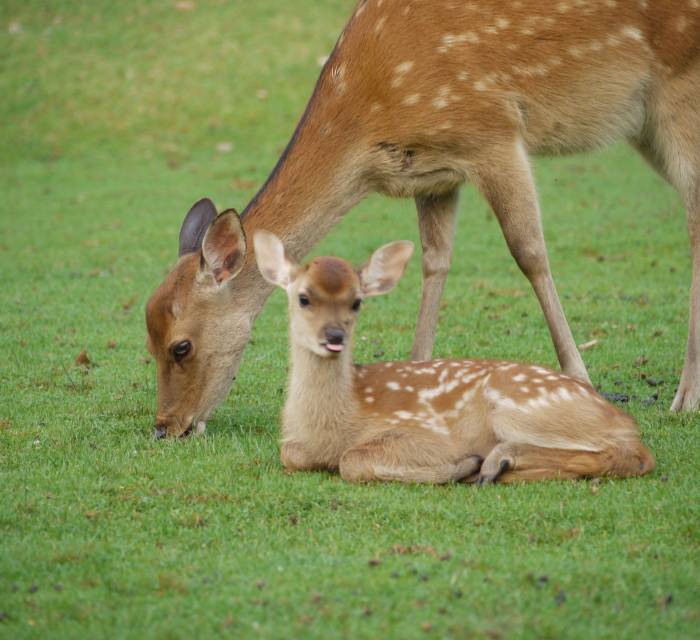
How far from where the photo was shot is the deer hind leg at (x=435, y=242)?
7.94 metres

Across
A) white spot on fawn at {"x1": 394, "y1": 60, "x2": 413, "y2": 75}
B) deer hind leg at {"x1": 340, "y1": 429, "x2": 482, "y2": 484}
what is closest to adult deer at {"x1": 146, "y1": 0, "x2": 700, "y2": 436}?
white spot on fawn at {"x1": 394, "y1": 60, "x2": 413, "y2": 75}

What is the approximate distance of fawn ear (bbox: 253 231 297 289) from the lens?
20.7 feet

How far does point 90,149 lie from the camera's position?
70.0 feet

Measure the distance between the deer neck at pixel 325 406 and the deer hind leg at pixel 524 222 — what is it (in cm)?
176

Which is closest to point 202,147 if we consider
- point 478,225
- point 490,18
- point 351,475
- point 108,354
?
point 478,225

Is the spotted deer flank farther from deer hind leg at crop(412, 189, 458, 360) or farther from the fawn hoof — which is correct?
deer hind leg at crop(412, 189, 458, 360)

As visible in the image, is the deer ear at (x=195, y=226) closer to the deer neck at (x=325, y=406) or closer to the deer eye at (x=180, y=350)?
the deer eye at (x=180, y=350)

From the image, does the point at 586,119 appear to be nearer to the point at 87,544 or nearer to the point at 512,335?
the point at 512,335

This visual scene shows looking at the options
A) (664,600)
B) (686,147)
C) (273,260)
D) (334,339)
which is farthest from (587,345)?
(664,600)

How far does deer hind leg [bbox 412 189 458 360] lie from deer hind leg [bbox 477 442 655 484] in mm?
2094

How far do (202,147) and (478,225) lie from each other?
768 centimetres

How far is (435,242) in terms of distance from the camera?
800 cm

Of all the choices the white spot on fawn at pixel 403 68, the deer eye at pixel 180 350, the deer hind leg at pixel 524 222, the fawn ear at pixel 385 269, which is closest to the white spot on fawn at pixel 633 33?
the deer hind leg at pixel 524 222

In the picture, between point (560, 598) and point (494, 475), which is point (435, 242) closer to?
point (494, 475)
